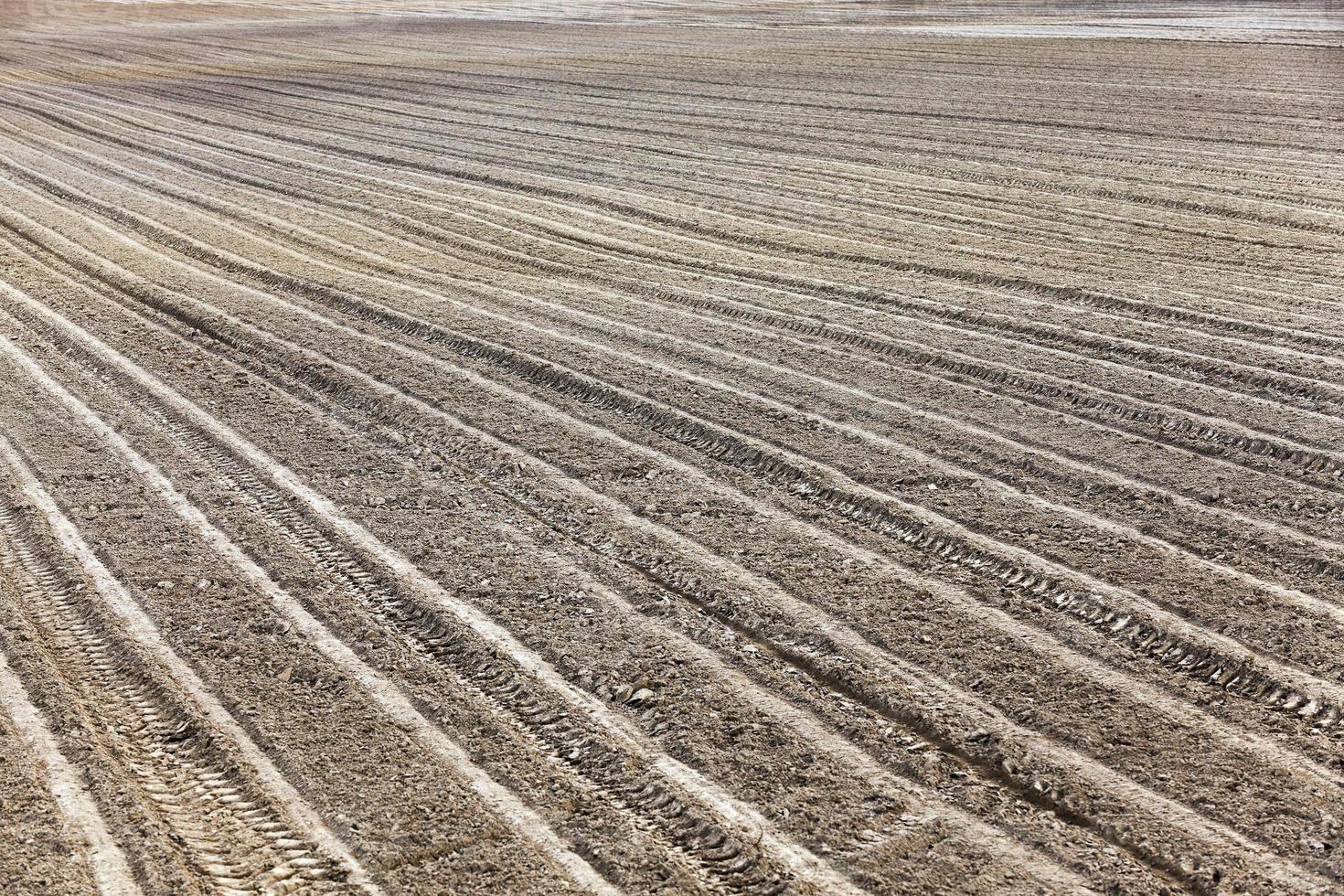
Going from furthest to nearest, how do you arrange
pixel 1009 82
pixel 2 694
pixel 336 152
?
pixel 1009 82 → pixel 336 152 → pixel 2 694

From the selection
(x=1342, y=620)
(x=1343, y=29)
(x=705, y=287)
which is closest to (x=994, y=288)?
(x=705, y=287)

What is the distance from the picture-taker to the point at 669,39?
25281 mm

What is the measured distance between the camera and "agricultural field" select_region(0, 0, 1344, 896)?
3775mm

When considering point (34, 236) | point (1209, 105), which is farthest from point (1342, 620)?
point (1209, 105)

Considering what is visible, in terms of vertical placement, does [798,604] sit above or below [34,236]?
below

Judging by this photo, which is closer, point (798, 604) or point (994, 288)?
point (798, 604)

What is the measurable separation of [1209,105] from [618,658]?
13012 millimetres

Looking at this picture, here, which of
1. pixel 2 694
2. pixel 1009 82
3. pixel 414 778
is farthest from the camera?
pixel 1009 82

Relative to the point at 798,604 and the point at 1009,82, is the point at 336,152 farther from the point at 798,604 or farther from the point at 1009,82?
the point at 798,604

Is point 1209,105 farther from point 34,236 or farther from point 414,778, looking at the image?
point 414,778

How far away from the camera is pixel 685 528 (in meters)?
5.61

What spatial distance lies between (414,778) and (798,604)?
5.39 ft

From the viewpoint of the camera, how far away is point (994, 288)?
875cm

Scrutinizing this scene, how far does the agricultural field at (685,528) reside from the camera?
3775 mm
